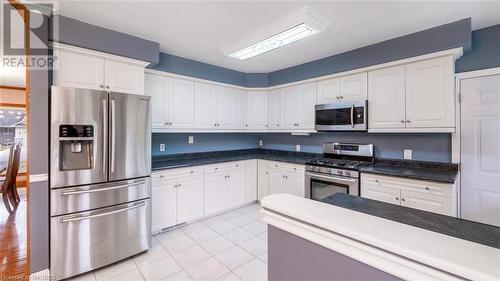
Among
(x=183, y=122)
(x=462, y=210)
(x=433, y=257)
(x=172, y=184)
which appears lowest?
(x=462, y=210)

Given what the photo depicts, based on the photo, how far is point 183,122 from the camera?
338 cm

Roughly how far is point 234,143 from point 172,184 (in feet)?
5.61

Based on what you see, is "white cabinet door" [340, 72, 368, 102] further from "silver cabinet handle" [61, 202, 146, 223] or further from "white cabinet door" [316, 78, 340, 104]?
"silver cabinet handle" [61, 202, 146, 223]

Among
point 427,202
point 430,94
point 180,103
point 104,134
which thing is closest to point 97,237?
point 104,134

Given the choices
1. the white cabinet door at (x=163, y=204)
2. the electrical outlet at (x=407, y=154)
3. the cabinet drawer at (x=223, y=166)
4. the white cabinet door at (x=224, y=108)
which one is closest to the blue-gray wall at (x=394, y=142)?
the electrical outlet at (x=407, y=154)

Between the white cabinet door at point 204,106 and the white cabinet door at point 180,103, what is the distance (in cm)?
9

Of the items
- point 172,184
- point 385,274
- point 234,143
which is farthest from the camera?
point 234,143

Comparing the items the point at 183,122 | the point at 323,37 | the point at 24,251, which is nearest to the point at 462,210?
the point at 323,37

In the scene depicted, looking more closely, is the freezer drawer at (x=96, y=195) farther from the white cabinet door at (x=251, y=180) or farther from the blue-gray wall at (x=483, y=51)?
the blue-gray wall at (x=483, y=51)

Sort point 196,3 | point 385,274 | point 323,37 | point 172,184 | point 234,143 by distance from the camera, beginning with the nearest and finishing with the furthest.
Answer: point 385,274 → point 196,3 → point 323,37 → point 172,184 → point 234,143

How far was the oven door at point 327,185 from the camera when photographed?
2.81 meters

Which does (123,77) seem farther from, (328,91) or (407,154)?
(407,154)

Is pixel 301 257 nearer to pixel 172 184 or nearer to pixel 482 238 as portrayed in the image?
pixel 482 238

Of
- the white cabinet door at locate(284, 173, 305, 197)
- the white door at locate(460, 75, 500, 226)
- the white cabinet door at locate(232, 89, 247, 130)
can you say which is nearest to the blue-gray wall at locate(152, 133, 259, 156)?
the white cabinet door at locate(232, 89, 247, 130)
